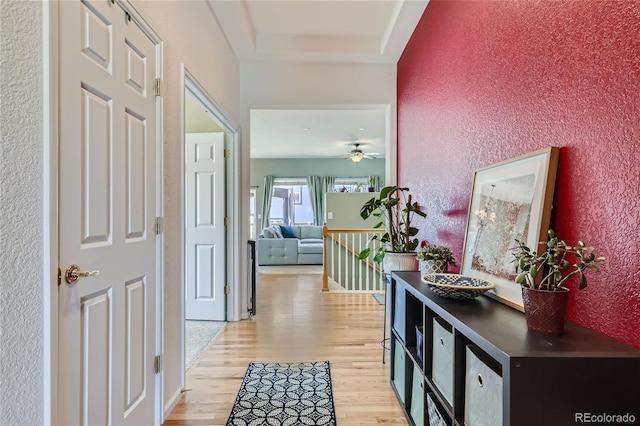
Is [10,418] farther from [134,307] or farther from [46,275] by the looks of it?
[134,307]

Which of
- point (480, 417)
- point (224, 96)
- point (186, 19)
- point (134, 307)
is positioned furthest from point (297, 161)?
point (480, 417)

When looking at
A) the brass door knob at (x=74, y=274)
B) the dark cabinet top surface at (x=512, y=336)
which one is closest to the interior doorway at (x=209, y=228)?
the brass door knob at (x=74, y=274)

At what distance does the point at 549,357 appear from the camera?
900 millimetres

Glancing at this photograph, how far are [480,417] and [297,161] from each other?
862 cm

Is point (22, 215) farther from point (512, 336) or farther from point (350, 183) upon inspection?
point (350, 183)

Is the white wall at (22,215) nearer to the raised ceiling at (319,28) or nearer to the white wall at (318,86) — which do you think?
the raised ceiling at (319,28)

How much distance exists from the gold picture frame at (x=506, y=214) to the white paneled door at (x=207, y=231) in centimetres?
249

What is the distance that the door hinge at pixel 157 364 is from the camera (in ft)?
5.85

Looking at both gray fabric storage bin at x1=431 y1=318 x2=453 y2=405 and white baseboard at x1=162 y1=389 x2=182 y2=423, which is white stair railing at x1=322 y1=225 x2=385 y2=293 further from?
gray fabric storage bin at x1=431 y1=318 x2=453 y2=405

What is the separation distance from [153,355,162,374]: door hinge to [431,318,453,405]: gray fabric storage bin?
1.38m

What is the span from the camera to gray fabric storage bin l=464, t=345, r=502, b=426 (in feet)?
3.32

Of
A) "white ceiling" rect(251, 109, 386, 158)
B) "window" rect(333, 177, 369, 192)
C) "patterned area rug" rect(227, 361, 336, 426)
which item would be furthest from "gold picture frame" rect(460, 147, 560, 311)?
"window" rect(333, 177, 369, 192)

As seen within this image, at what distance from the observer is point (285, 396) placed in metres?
2.13

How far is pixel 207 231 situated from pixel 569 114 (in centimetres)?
315
